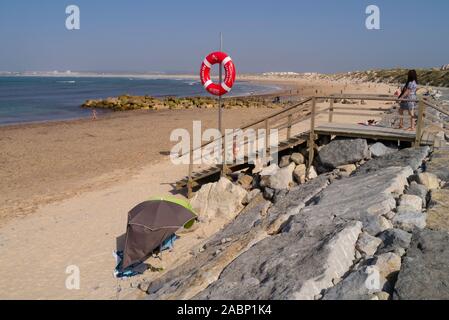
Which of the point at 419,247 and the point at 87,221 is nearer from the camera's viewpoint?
the point at 419,247

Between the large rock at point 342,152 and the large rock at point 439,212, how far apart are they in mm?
3001

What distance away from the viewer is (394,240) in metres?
5.08

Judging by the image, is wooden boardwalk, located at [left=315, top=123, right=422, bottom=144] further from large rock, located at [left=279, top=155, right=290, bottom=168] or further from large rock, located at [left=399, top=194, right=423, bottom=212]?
large rock, located at [left=399, top=194, right=423, bottom=212]

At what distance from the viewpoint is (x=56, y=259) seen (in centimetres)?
826

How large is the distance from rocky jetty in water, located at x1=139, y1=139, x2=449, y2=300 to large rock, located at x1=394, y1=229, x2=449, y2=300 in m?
0.01

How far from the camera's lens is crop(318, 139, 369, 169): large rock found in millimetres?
9336

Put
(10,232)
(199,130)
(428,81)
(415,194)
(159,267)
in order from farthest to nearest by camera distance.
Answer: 1. (428,81)
2. (199,130)
3. (10,232)
4. (159,267)
5. (415,194)

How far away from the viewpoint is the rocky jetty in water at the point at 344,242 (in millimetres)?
4453

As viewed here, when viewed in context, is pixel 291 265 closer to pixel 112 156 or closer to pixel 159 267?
pixel 159 267

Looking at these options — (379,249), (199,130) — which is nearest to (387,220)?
(379,249)

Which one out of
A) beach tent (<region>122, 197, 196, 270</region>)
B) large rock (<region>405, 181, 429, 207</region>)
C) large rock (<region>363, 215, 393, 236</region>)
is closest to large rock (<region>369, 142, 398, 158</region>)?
large rock (<region>405, 181, 429, 207</region>)

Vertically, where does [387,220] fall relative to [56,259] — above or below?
above

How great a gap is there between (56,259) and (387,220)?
650 centimetres

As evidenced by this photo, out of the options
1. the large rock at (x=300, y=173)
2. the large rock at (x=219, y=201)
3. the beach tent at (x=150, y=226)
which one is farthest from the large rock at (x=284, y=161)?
the beach tent at (x=150, y=226)
